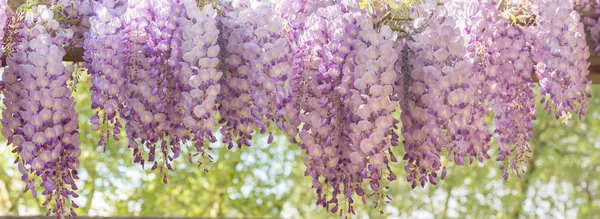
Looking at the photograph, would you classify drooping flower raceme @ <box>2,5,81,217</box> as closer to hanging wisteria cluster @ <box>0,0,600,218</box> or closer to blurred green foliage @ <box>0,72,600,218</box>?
hanging wisteria cluster @ <box>0,0,600,218</box>

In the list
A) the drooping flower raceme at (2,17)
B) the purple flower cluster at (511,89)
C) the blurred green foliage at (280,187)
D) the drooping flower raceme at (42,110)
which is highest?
the drooping flower raceme at (2,17)

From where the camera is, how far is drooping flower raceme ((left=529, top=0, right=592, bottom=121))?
2104 millimetres

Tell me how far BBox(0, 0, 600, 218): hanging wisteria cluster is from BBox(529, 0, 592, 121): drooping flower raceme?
33cm

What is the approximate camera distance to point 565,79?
212 centimetres

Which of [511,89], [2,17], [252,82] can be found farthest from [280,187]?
[2,17]

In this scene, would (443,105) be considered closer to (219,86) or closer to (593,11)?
(219,86)

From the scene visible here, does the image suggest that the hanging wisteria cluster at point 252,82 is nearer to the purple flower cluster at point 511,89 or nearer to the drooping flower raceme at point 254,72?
the drooping flower raceme at point 254,72

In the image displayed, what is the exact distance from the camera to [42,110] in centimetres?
172

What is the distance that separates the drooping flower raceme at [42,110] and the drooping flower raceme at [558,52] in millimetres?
1277

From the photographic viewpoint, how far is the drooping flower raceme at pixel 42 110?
172 cm

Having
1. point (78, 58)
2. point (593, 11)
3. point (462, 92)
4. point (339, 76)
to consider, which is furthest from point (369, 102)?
point (593, 11)

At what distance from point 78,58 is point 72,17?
0.51 feet

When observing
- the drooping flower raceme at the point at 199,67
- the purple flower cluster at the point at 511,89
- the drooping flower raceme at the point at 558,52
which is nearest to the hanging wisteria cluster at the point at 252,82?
the drooping flower raceme at the point at 199,67

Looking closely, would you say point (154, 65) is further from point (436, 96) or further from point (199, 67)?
point (436, 96)
